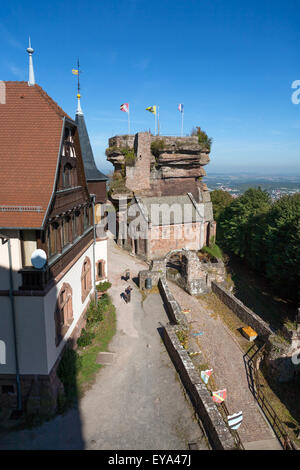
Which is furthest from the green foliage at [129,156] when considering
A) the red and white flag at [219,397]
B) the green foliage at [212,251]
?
the red and white flag at [219,397]

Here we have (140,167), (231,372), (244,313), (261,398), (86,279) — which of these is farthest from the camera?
(140,167)

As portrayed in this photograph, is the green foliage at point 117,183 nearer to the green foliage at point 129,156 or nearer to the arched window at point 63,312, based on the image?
the green foliage at point 129,156

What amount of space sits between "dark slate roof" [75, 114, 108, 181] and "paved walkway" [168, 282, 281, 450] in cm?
1270

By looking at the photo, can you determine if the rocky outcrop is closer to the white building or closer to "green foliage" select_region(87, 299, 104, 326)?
"green foliage" select_region(87, 299, 104, 326)

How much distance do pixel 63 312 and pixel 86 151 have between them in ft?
36.8

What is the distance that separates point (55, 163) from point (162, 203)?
2419cm

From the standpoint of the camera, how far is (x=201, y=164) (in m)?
40.4

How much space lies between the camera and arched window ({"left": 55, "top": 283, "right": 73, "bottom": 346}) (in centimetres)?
1185

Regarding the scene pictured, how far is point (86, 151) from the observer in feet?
Answer: 62.9

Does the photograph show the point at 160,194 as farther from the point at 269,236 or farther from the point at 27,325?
the point at 27,325

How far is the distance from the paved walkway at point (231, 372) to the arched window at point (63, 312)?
8714 mm

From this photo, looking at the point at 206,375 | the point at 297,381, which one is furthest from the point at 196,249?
the point at 206,375

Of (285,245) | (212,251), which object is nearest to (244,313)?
(285,245)

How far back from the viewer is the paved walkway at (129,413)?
32.8 feet
